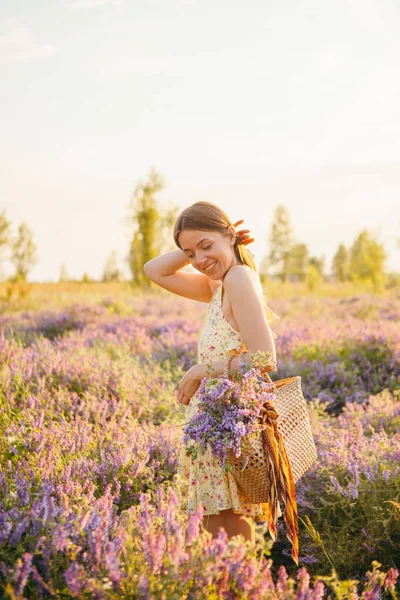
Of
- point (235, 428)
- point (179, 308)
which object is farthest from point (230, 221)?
point (179, 308)

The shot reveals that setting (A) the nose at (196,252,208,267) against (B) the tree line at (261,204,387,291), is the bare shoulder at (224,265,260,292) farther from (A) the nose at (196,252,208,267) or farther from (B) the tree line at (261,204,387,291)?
(B) the tree line at (261,204,387,291)

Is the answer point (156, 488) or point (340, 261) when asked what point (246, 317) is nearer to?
point (156, 488)

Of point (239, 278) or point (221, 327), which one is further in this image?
point (221, 327)

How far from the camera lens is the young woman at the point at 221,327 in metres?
2.35

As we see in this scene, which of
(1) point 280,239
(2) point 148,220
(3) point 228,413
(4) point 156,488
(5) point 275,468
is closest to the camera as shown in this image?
(3) point 228,413

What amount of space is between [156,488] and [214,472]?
64cm

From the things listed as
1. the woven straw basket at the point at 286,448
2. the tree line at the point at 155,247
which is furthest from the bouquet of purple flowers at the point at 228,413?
the tree line at the point at 155,247

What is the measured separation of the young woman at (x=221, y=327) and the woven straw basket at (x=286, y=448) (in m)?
0.11

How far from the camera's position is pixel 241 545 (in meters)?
1.69

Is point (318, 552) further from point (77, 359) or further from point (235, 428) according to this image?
point (77, 359)

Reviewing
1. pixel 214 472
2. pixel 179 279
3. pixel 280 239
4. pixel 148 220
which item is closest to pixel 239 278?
pixel 179 279

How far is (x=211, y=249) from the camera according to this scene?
2.53 metres

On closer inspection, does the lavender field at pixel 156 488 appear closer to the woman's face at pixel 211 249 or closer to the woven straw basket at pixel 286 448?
the woven straw basket at pixel 286 448

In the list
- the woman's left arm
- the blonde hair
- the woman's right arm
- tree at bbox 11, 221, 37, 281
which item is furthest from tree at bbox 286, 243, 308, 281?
the woman's left arm
